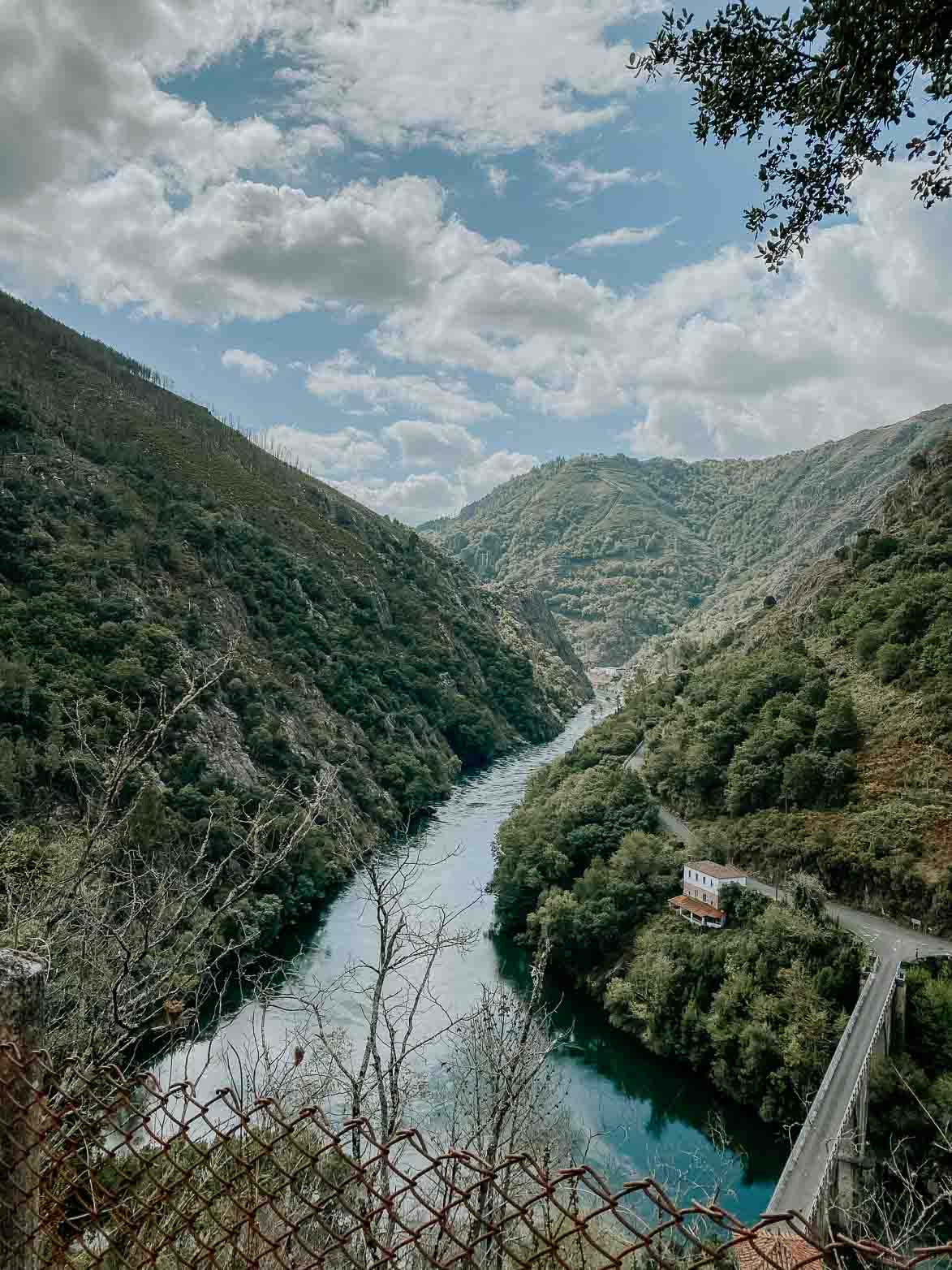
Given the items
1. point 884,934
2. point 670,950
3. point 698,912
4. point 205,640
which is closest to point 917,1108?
point 884,934

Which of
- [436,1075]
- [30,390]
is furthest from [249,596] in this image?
[436,1075]

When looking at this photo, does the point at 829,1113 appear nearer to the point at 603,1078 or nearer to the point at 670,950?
the point at 603,1078

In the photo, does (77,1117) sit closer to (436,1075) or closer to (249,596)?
(436,1075)

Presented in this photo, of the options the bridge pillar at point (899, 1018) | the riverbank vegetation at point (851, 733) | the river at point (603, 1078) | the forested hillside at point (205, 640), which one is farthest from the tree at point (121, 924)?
the riverbank vegetation at point (851, 733)

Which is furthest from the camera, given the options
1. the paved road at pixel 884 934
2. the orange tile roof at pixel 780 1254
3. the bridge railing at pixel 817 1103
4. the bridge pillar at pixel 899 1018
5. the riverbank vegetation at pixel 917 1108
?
the paved road at pixel 884 934

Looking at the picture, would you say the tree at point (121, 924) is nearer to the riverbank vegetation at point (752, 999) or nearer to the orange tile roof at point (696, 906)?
the riverbank vegetation at point (752, 999)

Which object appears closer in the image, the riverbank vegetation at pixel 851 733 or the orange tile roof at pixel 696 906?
the riverbank vegetation at pixel 851 733
